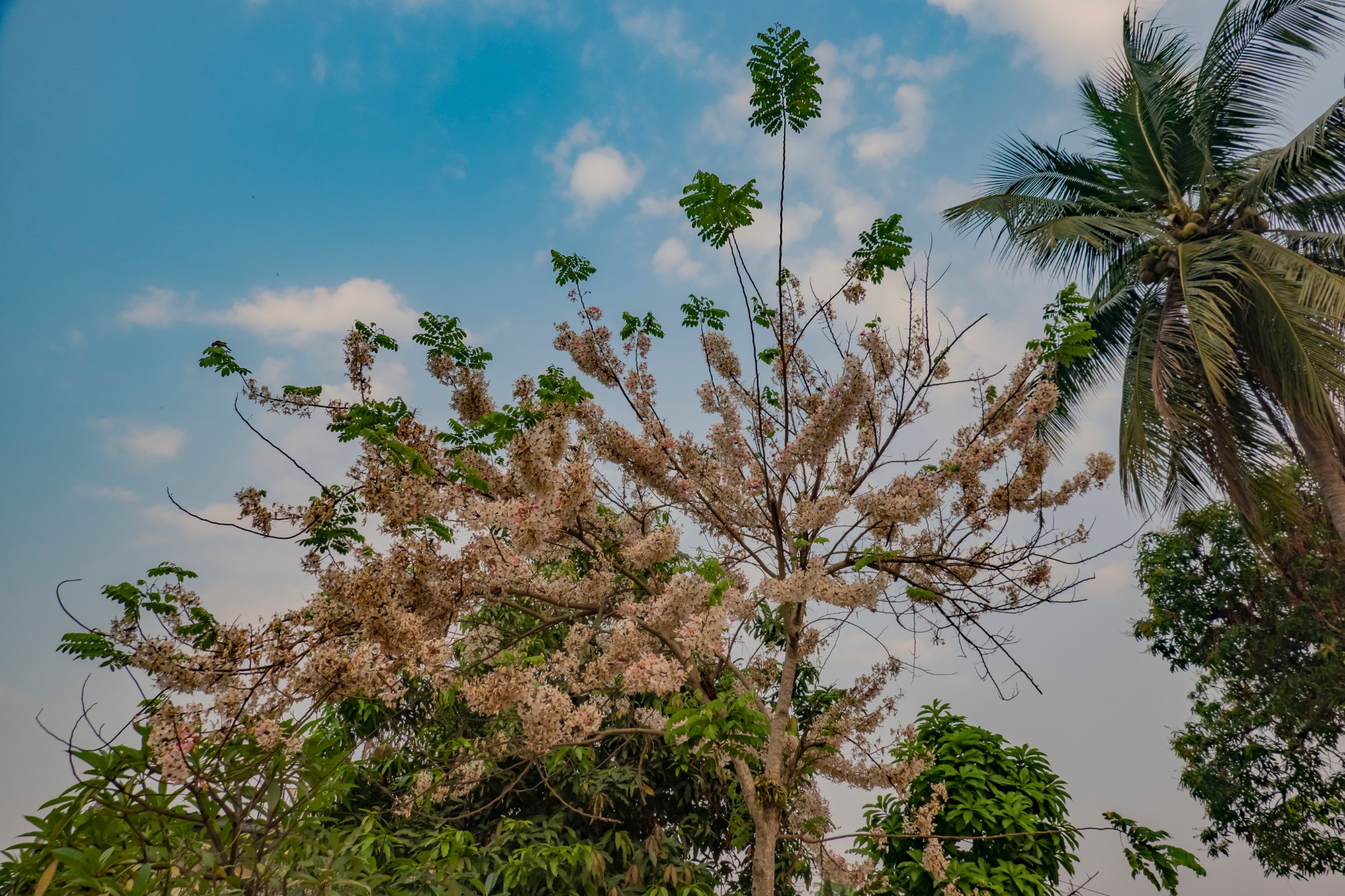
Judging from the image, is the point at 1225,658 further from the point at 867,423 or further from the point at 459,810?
the point at 459,810

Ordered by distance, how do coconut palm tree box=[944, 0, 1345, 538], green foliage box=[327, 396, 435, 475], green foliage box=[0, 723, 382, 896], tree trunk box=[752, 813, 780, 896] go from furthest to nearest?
coconut palm tree box=[944, 0, 1345, 538], tree trunk box=[752, 813, 780, 896], green foliage box=[327, 396, 435, 475], green foliage box=[0, 723, 382, 896]

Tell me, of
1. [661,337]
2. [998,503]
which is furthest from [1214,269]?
[661,337]

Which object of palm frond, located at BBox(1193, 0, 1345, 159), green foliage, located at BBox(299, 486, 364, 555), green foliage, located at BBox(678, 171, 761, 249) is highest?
palm frond, located at BBox(1193, 0, 1345, 159)

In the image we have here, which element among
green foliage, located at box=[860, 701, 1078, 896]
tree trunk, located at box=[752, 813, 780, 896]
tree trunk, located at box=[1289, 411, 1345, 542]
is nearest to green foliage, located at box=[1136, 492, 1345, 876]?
tree trunk, located at box=[1289, 411, 1345, 542]

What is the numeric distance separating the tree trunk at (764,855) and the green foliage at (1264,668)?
6.77m

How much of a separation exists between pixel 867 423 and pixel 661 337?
57.7 inches

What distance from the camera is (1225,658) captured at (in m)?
8.90

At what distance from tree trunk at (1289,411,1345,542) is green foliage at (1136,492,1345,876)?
0.62 meters

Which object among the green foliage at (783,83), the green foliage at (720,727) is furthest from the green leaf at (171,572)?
the green foliage at (783,83)

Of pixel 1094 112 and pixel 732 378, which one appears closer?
pixel 732 378

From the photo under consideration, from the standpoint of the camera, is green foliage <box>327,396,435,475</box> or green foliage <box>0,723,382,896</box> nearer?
green foliage <box>0,723,382,896</box>

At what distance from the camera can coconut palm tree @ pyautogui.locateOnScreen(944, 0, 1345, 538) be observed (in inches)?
282

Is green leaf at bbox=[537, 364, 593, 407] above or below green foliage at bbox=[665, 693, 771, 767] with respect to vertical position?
above

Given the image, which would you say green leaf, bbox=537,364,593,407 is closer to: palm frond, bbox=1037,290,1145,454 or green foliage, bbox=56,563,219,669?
green foliage, bbox=56,563,219,669
